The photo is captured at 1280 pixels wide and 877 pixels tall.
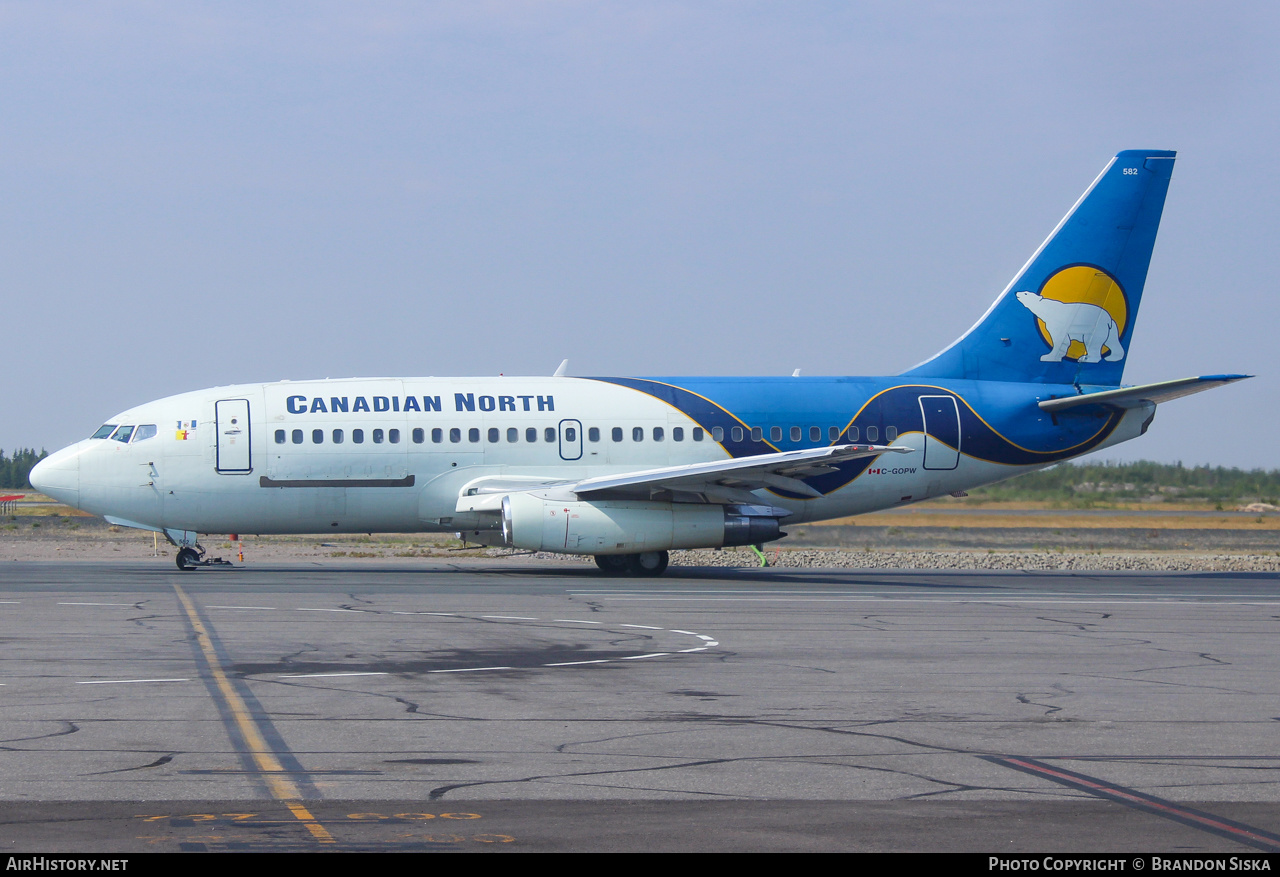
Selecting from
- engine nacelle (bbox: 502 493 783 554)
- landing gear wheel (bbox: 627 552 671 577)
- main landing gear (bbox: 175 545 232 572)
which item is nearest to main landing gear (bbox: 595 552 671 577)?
landing gear wheel (bbox: 627 552 671 577)

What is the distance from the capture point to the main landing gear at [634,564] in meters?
27.5

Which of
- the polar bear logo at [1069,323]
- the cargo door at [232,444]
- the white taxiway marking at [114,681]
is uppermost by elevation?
→ the polar bear logo at [1069,323]

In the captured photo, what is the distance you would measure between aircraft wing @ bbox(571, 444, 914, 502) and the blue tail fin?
4.65 m

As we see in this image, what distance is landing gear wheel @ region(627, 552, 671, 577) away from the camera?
27.5 meters

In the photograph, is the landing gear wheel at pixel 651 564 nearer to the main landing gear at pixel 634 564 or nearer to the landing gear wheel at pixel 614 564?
the main landing gear at pixel 634 564

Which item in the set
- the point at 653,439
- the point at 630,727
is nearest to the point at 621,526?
the point at 653,439

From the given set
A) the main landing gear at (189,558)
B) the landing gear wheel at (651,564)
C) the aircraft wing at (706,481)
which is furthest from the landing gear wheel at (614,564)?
the main landing gear at (189,558)

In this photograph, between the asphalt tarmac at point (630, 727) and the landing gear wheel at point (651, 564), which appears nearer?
the asphalt tarmac at point (630, 727)

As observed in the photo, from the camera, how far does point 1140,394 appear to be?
27828 mm

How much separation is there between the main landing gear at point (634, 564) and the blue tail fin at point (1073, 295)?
762 centimetres

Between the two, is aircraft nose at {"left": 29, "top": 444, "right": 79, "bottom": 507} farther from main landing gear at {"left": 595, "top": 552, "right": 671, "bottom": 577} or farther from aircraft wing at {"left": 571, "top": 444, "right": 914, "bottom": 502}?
main landing gear at {"left": 595, "top": 552, "right": 671, "bottom": 577}

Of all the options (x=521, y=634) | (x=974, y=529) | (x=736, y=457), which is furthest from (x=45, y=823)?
(x=974, y=529)
